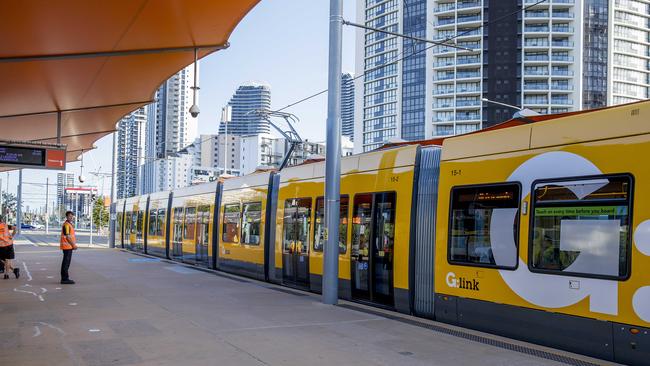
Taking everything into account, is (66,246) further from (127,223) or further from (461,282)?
(127,223)

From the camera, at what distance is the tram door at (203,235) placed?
2120cm

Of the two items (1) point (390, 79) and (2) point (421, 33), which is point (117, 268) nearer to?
(2) point (421, 33)

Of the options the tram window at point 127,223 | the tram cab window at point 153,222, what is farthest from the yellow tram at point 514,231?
the tram window at point 127,223

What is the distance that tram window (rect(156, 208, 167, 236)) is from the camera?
90.8 ft

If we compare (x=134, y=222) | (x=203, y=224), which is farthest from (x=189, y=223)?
(x=134, y=222)

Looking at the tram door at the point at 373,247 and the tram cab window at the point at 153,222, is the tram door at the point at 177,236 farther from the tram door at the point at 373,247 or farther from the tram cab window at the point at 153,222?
the tram door at the point at 373,247

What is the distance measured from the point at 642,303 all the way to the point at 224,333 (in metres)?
5.48

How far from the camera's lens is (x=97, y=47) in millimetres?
9453

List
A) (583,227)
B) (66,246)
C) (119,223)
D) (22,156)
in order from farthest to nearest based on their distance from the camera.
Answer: (119,223) < (66,246) < (22,156) < (583,227)

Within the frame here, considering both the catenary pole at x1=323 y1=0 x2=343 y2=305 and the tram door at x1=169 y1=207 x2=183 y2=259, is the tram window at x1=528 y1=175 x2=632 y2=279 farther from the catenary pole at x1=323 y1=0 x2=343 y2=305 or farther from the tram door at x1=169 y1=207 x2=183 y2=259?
the tram door at x1=169 y1=207 x2=183 y2=259

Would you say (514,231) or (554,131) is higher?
(554,131)

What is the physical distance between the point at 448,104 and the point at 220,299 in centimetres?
9229

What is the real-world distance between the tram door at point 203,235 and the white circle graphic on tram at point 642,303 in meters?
16.3

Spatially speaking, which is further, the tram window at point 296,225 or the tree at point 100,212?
the tree at point 100,212
